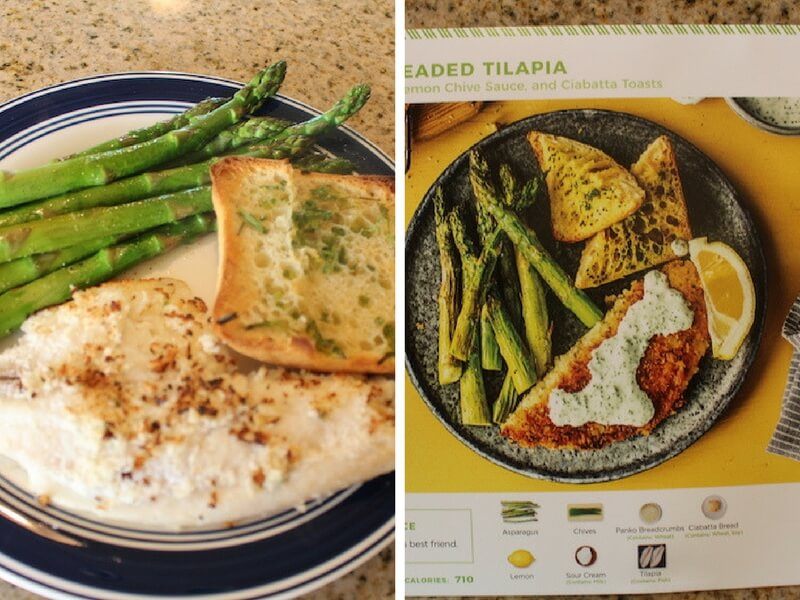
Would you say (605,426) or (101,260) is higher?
(101,260)

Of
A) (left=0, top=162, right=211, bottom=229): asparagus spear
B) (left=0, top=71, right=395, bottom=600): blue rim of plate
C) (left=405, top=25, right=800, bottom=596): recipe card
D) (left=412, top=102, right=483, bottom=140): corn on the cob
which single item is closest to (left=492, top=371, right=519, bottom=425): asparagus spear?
(left=405, top=25, right=800, bottom=596): recipe card

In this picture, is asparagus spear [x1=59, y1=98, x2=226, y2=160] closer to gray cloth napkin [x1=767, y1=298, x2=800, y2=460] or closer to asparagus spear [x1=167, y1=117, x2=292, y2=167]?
asparagus spear [x1=167, y1=117, x2=292, y2=167]

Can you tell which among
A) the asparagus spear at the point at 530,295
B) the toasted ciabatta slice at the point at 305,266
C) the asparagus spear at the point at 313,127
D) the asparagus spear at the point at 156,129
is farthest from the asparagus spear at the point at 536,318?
the asparagus spear at the point at 156,129

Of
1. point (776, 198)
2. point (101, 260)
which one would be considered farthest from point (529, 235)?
point (101, 260)

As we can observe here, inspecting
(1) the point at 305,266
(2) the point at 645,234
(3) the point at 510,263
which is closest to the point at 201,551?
(1) the point at 305,266

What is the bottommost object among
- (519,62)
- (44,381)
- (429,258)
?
(44,381)

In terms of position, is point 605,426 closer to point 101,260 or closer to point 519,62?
point 519,62

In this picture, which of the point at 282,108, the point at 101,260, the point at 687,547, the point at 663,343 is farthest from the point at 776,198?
the point at 101,260

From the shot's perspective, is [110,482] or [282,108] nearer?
[110,482]
